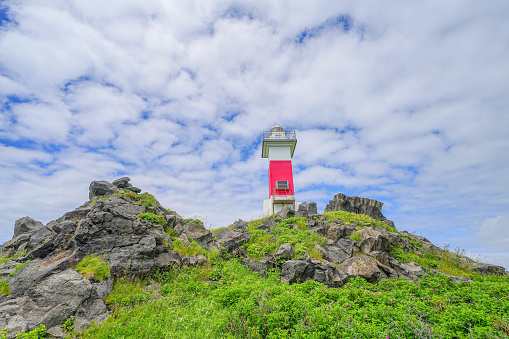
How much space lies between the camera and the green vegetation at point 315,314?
4.51m

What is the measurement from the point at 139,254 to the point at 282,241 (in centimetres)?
719

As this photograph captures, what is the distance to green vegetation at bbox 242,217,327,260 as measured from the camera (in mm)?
11734

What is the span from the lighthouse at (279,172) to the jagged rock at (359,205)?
19.2 feet

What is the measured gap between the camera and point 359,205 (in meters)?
22.3

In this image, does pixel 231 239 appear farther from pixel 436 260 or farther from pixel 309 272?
pixel 436 260

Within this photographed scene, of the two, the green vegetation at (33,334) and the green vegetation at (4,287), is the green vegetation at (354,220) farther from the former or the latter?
the green vegetation at (4,287)

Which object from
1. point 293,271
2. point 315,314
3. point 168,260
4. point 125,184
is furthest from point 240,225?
point 315,314

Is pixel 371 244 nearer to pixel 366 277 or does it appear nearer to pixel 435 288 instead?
pixel 366 277

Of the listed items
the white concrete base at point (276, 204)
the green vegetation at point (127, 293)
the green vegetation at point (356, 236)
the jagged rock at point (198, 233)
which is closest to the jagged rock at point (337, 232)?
the green vegetation at point (356, 236)

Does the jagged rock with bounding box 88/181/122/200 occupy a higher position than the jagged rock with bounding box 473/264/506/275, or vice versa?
the jagged rock with bounding box 88/181/122/200

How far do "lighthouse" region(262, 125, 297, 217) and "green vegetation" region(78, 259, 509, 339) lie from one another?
762 inches

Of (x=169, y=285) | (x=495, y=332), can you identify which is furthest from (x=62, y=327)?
(x=495, y=332)

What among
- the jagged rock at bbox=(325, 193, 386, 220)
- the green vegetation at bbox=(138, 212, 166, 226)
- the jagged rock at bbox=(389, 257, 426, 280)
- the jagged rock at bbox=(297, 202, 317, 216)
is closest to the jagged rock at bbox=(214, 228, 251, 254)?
the green vegetation at bbox=(138, 212, 166, 226)

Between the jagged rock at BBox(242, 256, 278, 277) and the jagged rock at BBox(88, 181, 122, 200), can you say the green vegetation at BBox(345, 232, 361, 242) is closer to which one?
the jagged rock at BBox(242, 256, 278, 277)
